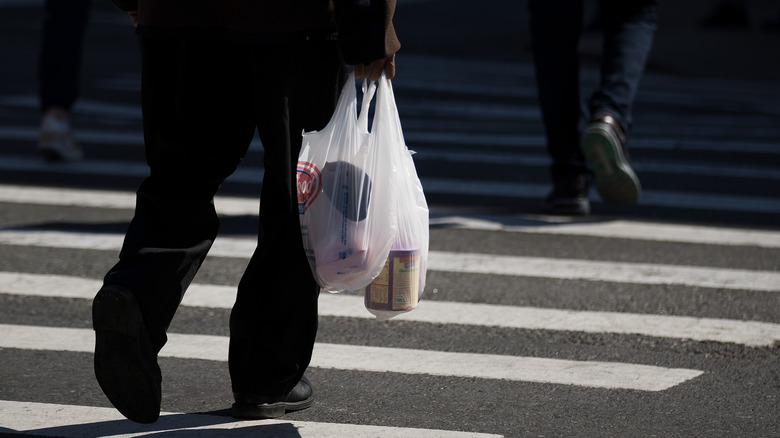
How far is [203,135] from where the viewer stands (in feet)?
8.93

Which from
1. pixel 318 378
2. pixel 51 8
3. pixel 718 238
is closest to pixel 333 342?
pixel 318 378

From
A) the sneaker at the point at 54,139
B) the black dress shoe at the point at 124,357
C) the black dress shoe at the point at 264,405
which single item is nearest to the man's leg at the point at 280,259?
the black dress shoe at the point at 264,405

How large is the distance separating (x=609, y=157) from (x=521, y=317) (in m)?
1.36

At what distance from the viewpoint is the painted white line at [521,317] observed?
3.80 meters

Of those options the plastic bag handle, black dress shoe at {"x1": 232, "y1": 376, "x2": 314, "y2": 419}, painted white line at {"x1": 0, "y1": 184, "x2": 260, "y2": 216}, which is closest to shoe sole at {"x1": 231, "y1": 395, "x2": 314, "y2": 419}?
black dress shoe at {"x1": 232, "y1": 376, "x2": 314, "y2": 419}

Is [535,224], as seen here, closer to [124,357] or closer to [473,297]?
[473,297]

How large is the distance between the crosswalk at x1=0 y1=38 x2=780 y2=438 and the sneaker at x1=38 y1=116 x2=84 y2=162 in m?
0.11

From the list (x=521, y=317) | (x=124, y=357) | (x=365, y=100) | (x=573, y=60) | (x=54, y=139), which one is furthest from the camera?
(x=54, y=139)

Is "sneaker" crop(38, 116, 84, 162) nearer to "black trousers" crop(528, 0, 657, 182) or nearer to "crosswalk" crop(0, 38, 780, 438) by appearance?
"crosswalk" crop(0, 38, 780, 438)

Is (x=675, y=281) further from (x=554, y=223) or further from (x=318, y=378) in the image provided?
(x=318, y=378)

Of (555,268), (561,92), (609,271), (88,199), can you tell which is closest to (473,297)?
(555,268)

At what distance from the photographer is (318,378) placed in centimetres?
331

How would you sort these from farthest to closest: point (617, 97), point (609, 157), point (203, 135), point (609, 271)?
point (617, 97) < point (609, 157) < point (609, 271) < point (203, 135)

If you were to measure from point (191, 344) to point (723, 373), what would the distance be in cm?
155
